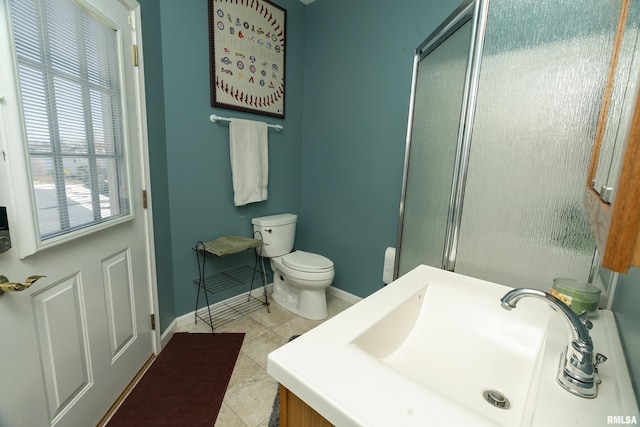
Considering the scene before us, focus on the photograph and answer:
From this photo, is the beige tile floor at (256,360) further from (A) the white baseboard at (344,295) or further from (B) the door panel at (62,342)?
(B) the door panel at (62,342)

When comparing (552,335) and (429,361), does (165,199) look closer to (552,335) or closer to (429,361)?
(429,361)

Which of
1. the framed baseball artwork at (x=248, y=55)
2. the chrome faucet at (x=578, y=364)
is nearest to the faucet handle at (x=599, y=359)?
the chrome faucet at (x=578, y=364)

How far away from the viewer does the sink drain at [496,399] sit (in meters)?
0.72

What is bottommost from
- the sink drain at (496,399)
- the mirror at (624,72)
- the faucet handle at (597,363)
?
the sink drain at (496,399)

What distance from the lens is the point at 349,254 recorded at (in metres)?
2.49

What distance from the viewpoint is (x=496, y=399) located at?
734 millimetres

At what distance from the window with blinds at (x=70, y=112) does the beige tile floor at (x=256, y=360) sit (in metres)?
1.08

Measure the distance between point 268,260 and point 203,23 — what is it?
6.11 feet

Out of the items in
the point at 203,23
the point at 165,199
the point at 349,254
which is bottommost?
the point at 349,254

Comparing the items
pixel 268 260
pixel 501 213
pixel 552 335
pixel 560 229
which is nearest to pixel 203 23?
pixel 268 260

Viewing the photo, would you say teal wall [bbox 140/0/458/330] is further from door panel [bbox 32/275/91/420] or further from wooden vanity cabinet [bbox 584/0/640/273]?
wooden vanity cabinet [bbox 584/0/640/273]

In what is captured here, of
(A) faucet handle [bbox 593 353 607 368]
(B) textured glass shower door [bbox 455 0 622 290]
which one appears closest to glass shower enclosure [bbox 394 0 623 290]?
(B) textured glass shower door [bbox 455 0 622 290]

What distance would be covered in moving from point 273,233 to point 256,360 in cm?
95

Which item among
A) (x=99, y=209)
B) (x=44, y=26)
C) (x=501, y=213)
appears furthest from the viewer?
(x=99, y=209)
